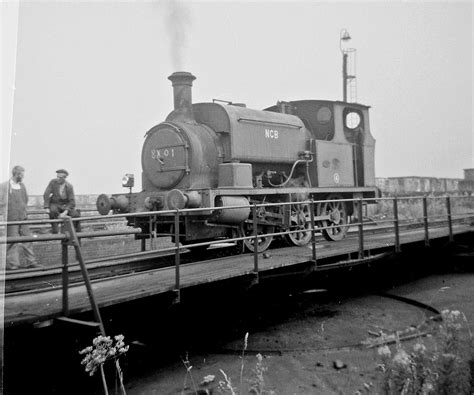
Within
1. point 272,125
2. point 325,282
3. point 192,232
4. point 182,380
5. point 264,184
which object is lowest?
point 182,380

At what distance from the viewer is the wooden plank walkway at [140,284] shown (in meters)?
3.77

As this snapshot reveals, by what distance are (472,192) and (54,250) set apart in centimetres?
1592

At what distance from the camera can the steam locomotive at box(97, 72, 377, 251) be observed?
7008mm

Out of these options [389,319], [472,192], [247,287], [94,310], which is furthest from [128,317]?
[472,192]

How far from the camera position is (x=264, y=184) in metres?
8.55

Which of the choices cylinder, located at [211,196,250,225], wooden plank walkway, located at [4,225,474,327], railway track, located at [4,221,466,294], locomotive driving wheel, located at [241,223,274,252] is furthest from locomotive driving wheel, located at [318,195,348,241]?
cylinder, located at [211,196,250,225]

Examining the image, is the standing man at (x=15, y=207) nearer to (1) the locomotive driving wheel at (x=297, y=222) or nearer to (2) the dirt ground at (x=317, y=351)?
(2) the dirt ground at (x=317, y=351)

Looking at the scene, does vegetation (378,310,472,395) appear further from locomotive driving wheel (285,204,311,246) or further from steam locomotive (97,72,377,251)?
locomotive driving wheel (285,204,311,246)

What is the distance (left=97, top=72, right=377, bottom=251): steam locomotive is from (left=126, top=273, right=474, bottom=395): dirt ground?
1.43 metres

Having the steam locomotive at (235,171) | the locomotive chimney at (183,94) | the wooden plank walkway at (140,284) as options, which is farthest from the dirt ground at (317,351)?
the locomotive chimney at (183,94)

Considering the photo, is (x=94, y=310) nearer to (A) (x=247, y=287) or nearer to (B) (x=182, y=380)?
(B) (x=182, y=380)

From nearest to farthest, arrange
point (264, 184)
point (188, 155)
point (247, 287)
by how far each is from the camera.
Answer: point (247, 287), point (188, 155), point (264, 184)

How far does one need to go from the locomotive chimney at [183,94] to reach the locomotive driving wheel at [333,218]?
3272mm

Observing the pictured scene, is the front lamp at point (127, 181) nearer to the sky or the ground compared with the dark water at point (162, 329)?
nearer to the sky
